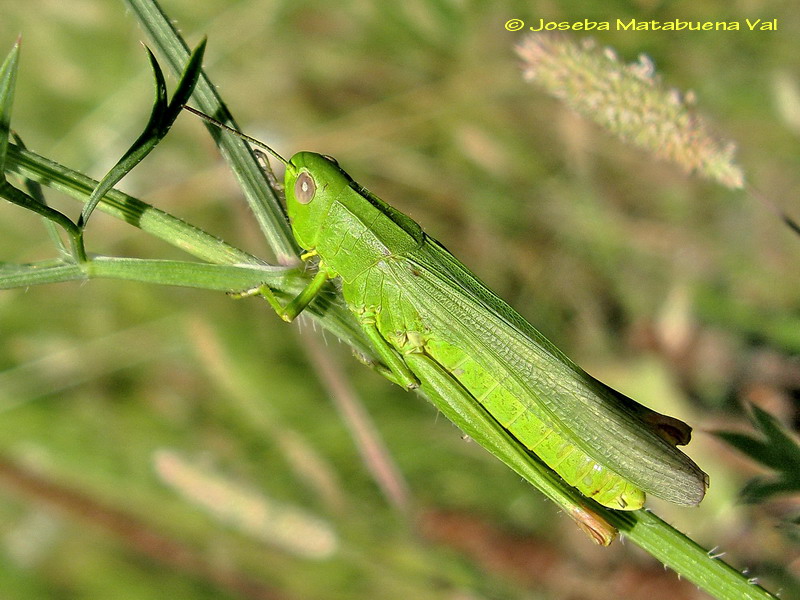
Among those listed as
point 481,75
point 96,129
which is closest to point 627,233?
point 481,75

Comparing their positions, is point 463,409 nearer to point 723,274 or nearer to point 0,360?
point 723,274

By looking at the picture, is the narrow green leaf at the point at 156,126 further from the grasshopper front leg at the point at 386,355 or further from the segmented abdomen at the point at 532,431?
the segmented abdomen at the point at 532,431

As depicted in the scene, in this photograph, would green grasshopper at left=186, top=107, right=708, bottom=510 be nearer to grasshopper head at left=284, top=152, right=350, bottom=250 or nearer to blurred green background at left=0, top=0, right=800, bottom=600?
grasshopper head at left=284, top=152, right=350, bottom=250

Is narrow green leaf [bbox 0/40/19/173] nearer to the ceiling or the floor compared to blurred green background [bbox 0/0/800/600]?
nearer to the floor

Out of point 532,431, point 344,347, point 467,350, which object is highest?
point 344,347

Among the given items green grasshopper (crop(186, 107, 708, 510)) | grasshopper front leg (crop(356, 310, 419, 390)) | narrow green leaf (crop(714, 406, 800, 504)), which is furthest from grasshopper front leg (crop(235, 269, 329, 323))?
narrow green leaf (crop(714, 406, 800, 504))

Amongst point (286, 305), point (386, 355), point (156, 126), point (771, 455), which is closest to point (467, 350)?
point (386, 355)

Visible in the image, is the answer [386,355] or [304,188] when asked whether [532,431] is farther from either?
[304,188]
